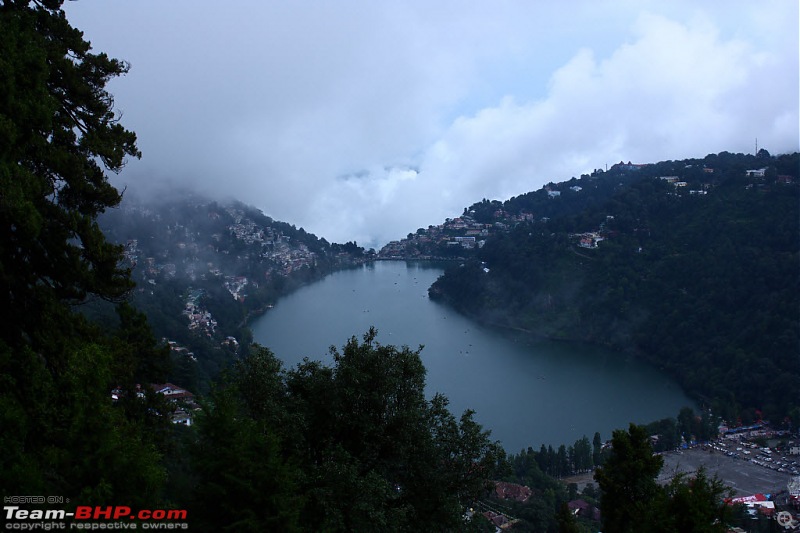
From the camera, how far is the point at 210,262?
105 feet

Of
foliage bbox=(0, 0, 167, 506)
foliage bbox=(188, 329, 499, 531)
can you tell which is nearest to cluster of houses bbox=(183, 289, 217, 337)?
foliage bbox=(0, 0, 167, 506)

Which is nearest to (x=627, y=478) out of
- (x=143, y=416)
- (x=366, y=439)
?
(x=366, y=439)

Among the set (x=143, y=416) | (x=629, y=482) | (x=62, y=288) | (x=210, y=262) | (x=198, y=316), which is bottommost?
(x=629, y=482)

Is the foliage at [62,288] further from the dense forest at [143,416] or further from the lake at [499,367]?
the lake at [499,367]

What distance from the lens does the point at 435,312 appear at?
27688 mm

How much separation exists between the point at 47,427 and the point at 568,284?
1044 inches

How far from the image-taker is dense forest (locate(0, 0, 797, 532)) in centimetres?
184

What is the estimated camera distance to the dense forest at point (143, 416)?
72.5 inches

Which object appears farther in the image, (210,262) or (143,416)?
(210,262)

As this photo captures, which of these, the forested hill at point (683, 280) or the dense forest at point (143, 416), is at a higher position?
the forested hill at point (683, 280)

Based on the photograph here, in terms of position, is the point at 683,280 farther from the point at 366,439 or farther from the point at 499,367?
the point at 366,439

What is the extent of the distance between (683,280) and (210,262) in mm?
23720

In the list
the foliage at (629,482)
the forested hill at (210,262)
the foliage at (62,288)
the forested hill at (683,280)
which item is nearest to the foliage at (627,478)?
the foliage at (629,482)

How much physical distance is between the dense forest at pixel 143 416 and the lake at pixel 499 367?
10.8 m
